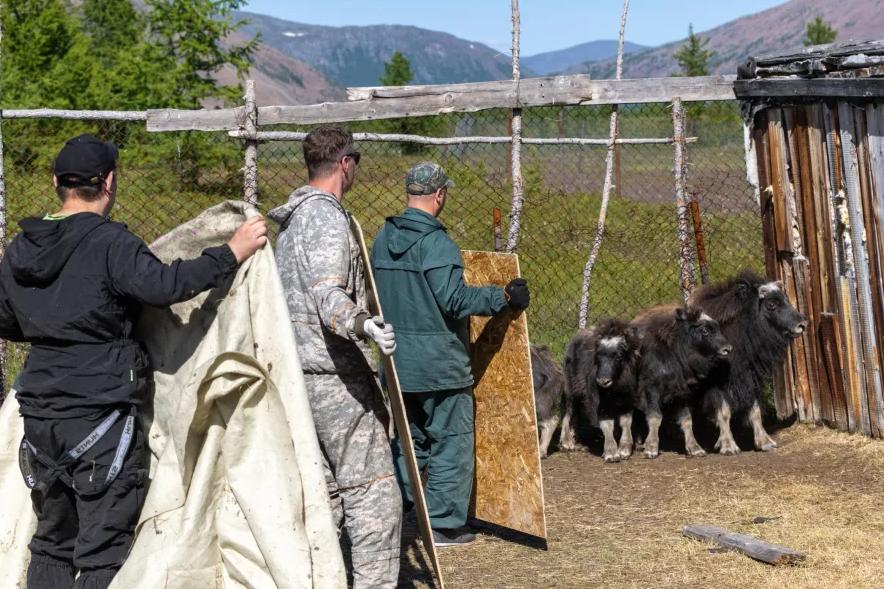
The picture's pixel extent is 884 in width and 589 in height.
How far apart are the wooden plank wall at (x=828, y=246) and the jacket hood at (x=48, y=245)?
6.15m

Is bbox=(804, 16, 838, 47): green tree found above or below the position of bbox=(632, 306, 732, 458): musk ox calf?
above

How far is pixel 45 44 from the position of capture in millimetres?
26234

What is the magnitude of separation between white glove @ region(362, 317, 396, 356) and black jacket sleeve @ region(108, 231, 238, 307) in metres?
0.71

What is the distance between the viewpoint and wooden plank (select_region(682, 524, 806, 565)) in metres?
6.04

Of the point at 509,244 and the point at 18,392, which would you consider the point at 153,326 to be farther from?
the point at 509,244

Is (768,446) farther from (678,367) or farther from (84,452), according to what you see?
(84,452)

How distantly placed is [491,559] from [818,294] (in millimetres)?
4046

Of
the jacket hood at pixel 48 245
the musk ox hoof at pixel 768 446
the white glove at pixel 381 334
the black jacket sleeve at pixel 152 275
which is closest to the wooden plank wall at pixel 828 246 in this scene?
the musk ox hoof at pixel 768 446

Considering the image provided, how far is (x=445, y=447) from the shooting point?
6.38 meters

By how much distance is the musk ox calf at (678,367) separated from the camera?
887 centimetres

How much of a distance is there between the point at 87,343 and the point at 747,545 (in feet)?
13.0

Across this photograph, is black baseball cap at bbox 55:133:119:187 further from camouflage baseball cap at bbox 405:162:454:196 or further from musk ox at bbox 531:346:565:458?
musk ox at bbox 531:346:565:458

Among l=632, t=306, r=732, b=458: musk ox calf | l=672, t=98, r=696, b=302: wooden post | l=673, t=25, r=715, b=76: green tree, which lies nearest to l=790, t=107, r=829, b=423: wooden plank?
l=632, t=306, r=732, b=458: musk ox calf

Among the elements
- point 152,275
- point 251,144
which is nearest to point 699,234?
A: point 251,144
